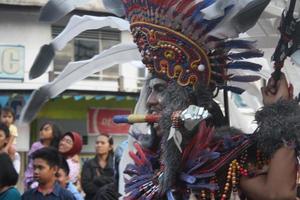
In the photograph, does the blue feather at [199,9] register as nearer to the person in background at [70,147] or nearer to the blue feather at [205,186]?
the blue feather at [205,186]

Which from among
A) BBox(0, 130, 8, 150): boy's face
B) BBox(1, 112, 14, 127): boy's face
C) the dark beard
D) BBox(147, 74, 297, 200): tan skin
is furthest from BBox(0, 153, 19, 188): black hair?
BBox(1, 112, 14, 127): boy's face

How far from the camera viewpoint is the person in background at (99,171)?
502 cm

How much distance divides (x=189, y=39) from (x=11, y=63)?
10.4m

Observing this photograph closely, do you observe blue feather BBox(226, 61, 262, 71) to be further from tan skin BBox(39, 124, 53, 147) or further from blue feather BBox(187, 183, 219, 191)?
tan skin BBox(39, 124, 53, 147)

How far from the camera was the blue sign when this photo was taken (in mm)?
12359

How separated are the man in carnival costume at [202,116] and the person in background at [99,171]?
2.48 m

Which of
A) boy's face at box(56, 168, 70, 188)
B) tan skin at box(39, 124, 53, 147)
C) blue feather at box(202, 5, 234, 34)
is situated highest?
blue feather at box(202, 5, 234, 34)

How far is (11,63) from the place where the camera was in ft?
40.6

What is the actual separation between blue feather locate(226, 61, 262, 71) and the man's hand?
0.26 metres

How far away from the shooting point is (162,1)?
2.38 metres

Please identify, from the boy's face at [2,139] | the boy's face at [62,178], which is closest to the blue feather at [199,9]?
the boy's face at [62,178]

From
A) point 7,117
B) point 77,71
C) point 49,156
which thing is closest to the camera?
point 77,71

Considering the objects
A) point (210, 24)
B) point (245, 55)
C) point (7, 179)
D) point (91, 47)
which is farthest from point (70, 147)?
point (91, 47)

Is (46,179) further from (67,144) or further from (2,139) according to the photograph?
(67,144)
